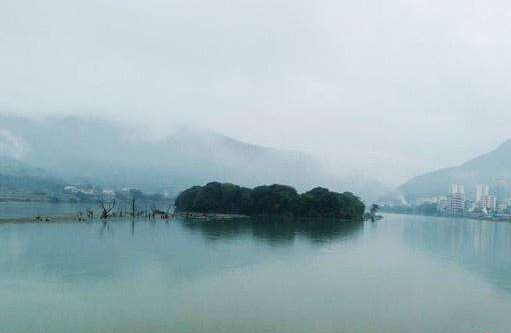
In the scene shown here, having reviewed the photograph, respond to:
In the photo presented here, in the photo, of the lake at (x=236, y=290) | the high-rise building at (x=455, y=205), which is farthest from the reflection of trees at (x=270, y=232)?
the high-rise building at (x=455, y=205)

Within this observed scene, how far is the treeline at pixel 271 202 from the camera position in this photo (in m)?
59.4

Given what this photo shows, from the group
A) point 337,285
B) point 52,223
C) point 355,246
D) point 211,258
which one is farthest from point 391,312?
point 52,223

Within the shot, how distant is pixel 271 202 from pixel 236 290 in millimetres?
46128

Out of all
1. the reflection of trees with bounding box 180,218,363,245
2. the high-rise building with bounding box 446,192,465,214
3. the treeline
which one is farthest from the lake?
the high-rise building with bounding box 446,192,465,214

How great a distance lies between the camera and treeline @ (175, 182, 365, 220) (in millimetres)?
59375

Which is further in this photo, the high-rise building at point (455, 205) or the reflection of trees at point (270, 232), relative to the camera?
the high-rise building at point (455, 205)

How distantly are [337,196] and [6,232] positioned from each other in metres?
42.8

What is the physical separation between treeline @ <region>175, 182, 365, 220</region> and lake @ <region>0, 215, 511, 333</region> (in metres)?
35.8

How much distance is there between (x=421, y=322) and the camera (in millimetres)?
10922

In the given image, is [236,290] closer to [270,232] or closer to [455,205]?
[270,232]

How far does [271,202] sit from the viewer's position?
194 ft

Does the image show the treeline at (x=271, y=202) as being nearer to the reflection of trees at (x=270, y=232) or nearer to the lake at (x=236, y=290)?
the reflection of trees at (x=270, y=232)

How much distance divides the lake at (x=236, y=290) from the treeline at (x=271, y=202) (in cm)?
3581

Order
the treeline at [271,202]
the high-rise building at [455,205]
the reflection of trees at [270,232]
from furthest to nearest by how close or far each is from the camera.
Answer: the high-rise building at [455,205] → the treeline at [271,202] → the reflection of trees at [270,232]
